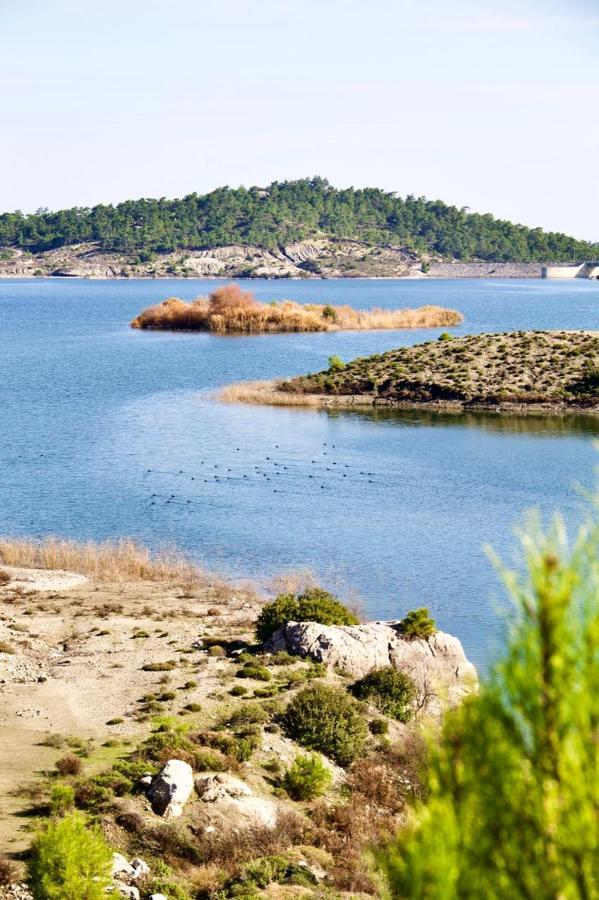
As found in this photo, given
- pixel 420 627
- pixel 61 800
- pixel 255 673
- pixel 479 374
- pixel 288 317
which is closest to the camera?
pixel 61 800

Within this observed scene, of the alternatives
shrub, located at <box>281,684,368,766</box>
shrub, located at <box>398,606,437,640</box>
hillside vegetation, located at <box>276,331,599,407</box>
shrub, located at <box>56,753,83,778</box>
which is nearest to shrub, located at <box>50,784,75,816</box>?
shrub, located at <box>56,753,83,778</box>

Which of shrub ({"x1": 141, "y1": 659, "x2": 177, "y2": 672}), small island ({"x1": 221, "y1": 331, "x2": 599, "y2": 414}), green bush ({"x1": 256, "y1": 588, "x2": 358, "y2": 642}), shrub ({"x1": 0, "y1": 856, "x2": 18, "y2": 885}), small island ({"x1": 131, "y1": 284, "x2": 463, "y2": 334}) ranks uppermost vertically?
small island ({"x1": 131, "y1": 284, "x2": 463, "y2": 334})

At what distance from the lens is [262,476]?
234 ft

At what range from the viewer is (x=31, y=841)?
78.9 feet

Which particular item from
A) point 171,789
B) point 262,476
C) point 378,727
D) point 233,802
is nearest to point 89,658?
point 378,727

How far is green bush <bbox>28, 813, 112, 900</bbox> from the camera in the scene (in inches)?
784

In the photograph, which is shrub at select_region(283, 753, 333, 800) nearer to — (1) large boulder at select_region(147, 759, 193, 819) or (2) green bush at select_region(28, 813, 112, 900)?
(1) large boulder at select_region(147, 759, 193, 819)

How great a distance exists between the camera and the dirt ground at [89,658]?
2939cm

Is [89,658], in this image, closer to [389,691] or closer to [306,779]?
[389,691]

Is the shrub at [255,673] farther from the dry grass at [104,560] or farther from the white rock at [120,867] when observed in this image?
the dry grass at [104,560]

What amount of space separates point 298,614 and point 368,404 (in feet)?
212

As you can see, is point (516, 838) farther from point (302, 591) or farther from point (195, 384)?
point (195, 384)

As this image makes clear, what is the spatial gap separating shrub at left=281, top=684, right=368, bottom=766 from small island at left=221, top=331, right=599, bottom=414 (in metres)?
69.2

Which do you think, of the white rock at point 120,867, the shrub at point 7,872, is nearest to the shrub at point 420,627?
the white rock at point 120,867
